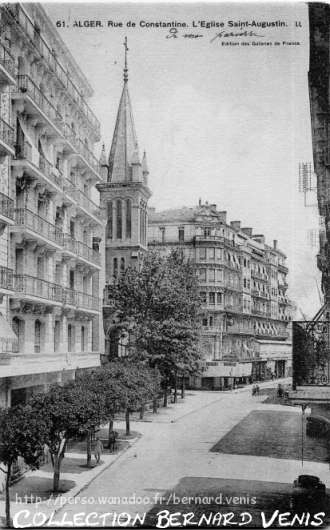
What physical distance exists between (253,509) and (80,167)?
1865cm

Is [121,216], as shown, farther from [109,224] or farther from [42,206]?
[42,206]

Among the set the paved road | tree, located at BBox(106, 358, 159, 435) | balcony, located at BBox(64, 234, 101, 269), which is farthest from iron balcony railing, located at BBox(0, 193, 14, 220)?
the paved road

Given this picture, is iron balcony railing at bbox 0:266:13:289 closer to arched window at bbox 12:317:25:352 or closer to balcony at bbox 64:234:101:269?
arched window at bbox 12:317:25:352

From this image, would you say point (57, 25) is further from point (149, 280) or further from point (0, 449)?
point (149, 280)

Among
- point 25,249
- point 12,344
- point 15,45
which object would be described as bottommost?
point 12,344

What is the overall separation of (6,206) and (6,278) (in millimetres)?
2405

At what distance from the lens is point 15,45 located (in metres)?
23.3

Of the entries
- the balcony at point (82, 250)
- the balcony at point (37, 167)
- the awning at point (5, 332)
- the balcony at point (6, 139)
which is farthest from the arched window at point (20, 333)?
the balcony at point (6, 139)

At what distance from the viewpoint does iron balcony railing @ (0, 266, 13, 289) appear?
22.4 m

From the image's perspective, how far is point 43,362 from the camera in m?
24.2

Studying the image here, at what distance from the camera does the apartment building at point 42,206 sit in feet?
73.8

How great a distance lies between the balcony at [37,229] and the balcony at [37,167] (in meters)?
1.43

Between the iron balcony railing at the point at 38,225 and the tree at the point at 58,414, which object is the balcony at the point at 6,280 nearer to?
the iron balcony railing at the point at 38,225

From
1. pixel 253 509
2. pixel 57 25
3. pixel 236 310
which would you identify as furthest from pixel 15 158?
pixel 236 310
